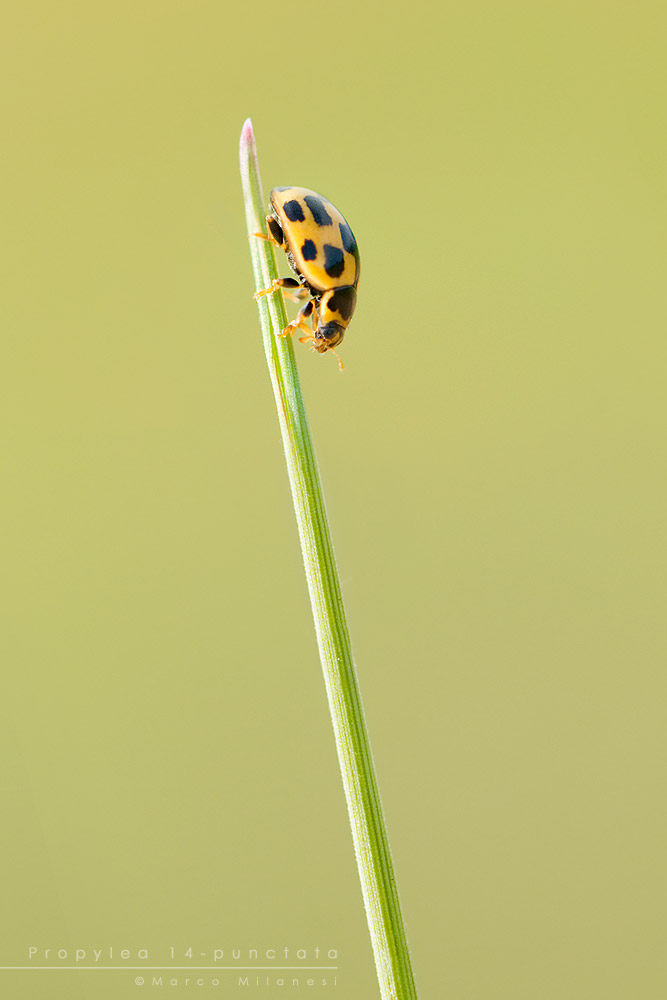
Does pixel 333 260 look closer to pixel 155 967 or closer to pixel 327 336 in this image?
pixel 327 336

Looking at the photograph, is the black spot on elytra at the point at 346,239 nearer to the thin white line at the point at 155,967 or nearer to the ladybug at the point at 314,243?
the ladybug at the point at 314,243

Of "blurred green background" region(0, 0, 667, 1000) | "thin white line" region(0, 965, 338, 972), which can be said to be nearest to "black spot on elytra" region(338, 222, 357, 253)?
"blurred green background" region(0, 0, 667, 1000)

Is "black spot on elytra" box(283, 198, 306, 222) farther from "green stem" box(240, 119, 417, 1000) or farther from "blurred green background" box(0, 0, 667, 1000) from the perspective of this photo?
"blurred green background" box(0, 0, 667, 1000)

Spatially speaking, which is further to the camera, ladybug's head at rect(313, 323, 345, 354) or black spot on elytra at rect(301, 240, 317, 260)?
ladybug's head at rect(313, 323, 345, 354)

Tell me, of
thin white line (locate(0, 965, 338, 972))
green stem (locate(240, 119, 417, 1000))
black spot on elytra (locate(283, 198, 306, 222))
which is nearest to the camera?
green stem (locate(240, 119, 417, 1000))

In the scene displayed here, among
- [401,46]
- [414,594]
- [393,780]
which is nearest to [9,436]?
[414,594]

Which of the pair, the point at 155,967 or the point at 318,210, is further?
the point at 155,967

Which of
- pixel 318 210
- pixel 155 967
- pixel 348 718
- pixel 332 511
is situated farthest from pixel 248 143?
pixel 155 967
